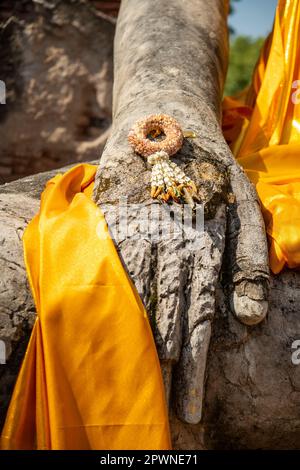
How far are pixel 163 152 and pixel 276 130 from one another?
89cm

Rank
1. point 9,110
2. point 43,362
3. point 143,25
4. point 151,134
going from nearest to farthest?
1. point 43,362
2. point 151,134
3. point 143,25
4. point 9,110

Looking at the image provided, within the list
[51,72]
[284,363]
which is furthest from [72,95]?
[284,363]

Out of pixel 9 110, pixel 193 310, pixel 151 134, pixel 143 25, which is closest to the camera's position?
pixel 193 310

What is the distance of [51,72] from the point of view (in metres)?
3.74

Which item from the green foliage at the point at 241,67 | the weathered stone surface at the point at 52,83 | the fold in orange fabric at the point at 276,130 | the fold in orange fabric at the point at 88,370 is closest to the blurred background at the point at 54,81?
the weathered stone surface at the point at 52,83

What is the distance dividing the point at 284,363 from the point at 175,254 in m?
0.47

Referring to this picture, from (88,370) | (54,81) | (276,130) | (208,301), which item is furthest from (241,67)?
(88,370)

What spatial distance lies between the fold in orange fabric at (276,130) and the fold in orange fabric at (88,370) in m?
0.54

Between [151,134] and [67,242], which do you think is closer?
[67,242]

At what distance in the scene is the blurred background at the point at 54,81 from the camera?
12.2 feet

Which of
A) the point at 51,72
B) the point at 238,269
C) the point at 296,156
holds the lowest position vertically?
the point at 238,269

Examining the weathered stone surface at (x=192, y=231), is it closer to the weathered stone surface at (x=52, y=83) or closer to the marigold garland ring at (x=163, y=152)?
the marigold garland ring at (x=163, y=152)

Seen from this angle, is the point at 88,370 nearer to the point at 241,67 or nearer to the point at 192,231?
the point at 192,231

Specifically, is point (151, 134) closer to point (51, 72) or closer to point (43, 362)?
point (43, 362)
